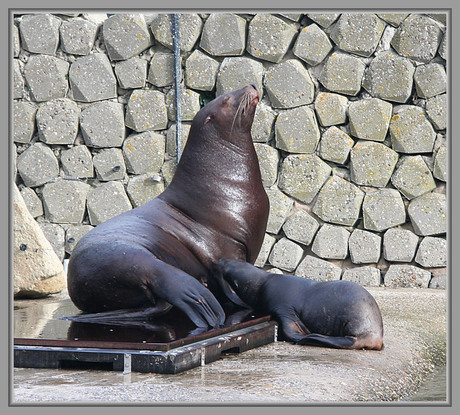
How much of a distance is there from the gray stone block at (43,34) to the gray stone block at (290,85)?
242 cm

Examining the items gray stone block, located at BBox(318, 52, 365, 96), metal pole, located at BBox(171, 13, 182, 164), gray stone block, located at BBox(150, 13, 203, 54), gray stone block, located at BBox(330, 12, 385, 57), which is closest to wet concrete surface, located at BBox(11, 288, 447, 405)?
gray stone block, located at BBox(318, 52, 365, 96)

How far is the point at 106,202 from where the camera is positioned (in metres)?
8.32

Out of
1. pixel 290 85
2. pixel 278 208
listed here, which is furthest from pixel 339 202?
pixel 290 85

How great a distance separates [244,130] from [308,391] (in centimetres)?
288

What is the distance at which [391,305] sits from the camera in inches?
238

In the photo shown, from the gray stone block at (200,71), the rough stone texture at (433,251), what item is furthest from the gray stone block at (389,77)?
the gray stone block at (200,71)

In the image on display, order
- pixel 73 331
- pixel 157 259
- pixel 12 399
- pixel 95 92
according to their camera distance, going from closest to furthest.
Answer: pixel 12 399 → pixel 73 331 → pixel 157 259 → pixel 95 92

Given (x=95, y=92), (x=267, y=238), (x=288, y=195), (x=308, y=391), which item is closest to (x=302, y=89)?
(x=288, y=195)

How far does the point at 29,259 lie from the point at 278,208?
2.79 metres

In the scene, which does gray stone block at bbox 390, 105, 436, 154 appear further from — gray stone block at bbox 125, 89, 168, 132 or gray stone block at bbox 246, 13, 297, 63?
gray stone block at bbox 125, 89, 168, 132

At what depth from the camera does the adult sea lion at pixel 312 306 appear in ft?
14.3

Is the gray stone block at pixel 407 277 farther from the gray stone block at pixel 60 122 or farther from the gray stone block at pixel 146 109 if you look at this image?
the gray stone block at pixel 60 122

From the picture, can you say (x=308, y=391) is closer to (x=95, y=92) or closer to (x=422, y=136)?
(x=422, y=136)

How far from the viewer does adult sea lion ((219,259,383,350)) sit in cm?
434
